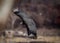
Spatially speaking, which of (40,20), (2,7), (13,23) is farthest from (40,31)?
(2,7)

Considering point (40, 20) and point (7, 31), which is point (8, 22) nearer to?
point (7, 31)

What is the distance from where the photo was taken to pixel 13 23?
6.39 ft

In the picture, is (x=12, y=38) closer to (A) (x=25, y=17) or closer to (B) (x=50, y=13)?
(A) (x=25, y=17)

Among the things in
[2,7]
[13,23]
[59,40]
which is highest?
[2,7]

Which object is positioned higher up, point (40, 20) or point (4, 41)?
point (40, 20)

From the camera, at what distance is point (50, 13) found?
1.96m

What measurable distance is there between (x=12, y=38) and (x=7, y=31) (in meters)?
0.10

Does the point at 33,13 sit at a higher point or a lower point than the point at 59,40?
higher

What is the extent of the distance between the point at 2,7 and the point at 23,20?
28cm

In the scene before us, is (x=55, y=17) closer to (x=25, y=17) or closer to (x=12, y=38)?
(x=25, y=17)

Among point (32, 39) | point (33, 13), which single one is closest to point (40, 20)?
point (33, 13)

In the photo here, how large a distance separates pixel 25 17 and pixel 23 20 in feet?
0.14

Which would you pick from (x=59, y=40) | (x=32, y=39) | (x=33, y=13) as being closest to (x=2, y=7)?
(x=33, y=13)

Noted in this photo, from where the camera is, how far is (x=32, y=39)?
191 centimetres
